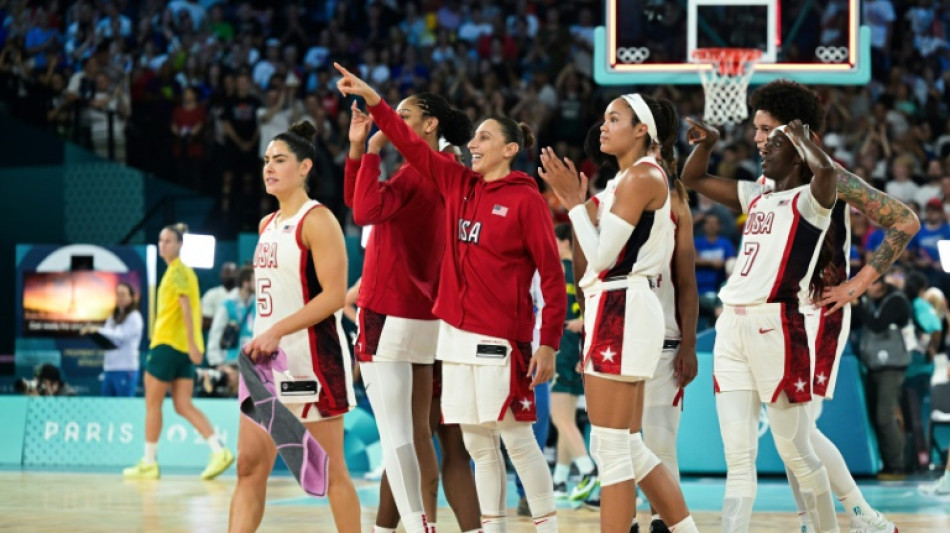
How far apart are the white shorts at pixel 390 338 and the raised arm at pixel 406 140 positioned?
0.72m

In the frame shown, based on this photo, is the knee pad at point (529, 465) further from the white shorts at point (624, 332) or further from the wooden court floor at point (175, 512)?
the wooden court floor at point (175, 512)

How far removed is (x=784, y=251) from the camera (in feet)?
20.8

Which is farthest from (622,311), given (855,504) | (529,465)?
(855,504)

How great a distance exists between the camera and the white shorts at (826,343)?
6.73 m

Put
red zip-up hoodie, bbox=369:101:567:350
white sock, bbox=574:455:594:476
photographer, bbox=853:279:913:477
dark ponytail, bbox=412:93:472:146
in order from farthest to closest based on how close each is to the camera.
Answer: photographer, bbox=853:279:913:477 → white sock, bbox=574:455:594:476 → dark ponytail, bbox=412:93:472:146 → red zip-up hoodie, bbox=369:101:567:350

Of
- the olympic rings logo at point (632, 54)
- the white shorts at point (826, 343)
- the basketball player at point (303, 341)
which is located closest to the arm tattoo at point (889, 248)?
the white shorts at point (826, 343)

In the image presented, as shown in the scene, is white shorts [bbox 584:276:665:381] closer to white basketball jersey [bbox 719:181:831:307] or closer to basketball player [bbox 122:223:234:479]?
white basketball jersey [bbox 719:181:831:307]

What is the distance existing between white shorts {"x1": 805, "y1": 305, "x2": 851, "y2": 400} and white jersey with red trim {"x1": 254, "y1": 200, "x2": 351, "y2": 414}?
2.46m

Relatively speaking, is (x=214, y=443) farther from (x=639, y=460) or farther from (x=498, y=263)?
(x=639, y=460)

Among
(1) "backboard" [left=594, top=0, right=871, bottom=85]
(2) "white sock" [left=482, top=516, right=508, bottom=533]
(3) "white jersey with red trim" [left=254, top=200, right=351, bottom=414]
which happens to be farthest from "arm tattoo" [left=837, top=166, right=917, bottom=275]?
(1) "backboard" [left=594, top=0, right=871, bottom=85]

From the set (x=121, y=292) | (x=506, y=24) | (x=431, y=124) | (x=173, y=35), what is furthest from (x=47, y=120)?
(x=431, y=124)

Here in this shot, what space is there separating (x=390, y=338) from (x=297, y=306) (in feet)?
1.93

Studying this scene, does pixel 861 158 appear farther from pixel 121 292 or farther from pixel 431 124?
pixel 431 124

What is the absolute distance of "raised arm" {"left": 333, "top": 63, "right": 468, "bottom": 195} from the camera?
5.88m
